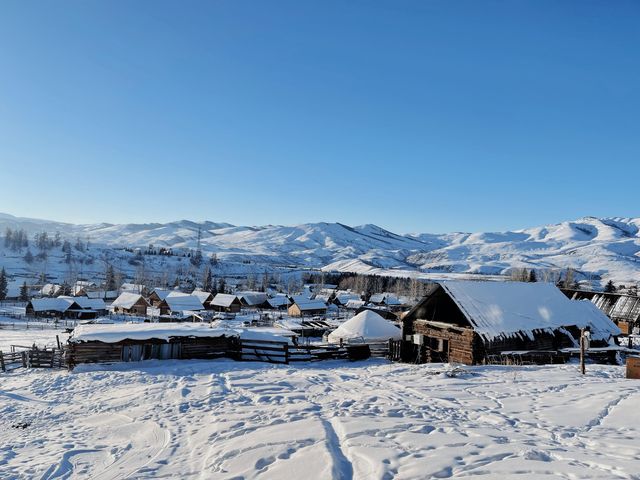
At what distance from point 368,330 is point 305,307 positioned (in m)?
52.7

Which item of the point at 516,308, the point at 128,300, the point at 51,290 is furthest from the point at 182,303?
the point at 516,308

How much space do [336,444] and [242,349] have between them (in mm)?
15868

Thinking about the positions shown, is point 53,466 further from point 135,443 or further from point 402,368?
point 402,368

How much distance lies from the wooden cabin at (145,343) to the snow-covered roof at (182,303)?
5501 centimetres

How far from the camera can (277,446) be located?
29.5ft

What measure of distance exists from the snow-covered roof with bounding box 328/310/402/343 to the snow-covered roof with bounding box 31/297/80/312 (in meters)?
62.7

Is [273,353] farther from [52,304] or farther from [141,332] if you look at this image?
[52,304]

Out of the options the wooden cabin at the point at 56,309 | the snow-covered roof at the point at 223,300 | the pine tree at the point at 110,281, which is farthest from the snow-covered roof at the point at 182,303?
the pine tree at the point at 110,281

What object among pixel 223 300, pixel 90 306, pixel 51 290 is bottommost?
pixel 90 306

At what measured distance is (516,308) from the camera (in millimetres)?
24750

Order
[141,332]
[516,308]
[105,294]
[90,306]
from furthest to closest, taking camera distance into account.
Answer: [105,294], [90,306], [516,308], [141,332]

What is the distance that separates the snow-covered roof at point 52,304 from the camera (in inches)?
Result: 2950

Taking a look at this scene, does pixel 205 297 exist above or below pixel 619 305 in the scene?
below

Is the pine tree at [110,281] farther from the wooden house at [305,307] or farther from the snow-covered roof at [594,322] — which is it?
the snow-covered roof at [594,322]
